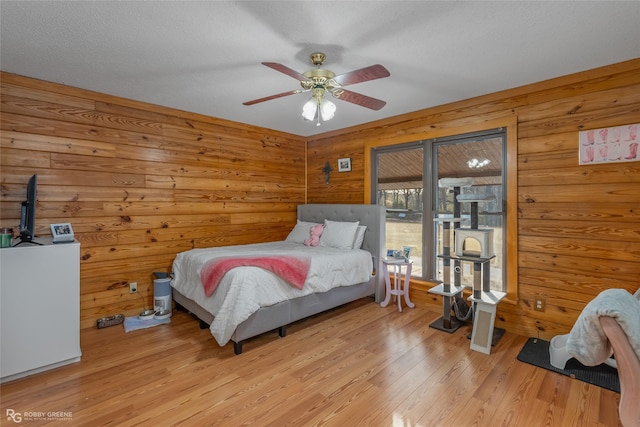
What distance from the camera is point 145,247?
3.48 metres

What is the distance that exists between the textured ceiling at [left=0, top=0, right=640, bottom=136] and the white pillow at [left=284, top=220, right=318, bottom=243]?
195cm

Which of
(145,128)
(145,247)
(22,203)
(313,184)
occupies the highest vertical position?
(145,128)

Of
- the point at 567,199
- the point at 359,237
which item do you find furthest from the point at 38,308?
the point at 567,199

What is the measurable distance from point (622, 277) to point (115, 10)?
411 cm

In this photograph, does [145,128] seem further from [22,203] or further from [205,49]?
[205,49]

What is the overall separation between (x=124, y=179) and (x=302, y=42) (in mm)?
2452

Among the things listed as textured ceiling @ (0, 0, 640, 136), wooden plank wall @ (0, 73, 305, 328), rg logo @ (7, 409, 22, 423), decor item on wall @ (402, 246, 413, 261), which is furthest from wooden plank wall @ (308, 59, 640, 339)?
rg logo @ (7, 409, 22, 423)

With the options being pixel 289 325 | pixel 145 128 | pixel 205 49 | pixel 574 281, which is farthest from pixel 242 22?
pixel 574 281

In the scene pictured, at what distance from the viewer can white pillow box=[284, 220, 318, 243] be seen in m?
4.31

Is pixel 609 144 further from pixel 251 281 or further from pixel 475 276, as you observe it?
pixel 251 281

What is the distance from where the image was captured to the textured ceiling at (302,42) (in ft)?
5.95

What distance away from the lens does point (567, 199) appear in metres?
2.74

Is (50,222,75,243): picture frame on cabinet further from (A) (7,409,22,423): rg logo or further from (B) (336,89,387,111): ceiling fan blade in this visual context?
(B) (336,89,387,111): ceiling fan blade

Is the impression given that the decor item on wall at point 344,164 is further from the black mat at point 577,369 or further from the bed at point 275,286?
the black mat at point 577,369
